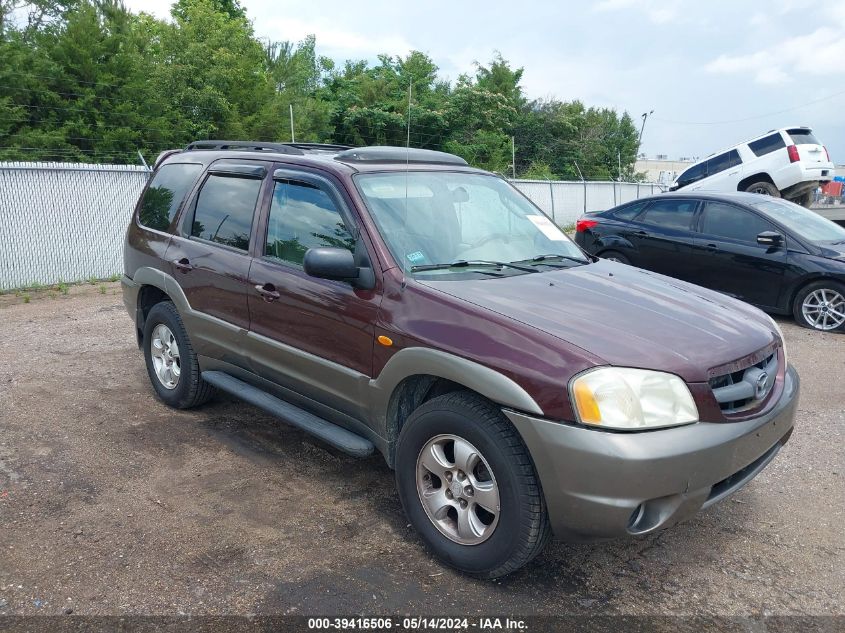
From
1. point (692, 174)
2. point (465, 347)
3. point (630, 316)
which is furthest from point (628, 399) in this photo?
point (692, 174)

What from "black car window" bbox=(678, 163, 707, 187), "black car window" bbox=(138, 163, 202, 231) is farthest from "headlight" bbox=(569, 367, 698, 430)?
"black car window" bbox=(678, 163, 707, 187)

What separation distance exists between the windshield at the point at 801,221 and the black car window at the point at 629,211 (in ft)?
4.51

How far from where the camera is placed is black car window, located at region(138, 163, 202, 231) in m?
5.14

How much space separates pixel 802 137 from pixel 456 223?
15.7 meters

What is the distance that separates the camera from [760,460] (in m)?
3.29

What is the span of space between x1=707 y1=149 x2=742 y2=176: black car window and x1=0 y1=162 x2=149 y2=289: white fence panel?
43.1 feet

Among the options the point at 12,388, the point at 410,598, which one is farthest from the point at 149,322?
the point at 410,598

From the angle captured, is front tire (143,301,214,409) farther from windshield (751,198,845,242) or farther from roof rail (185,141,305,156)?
windshield (751,198,845,242)

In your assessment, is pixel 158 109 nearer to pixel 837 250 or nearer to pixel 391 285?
pixel 837 250

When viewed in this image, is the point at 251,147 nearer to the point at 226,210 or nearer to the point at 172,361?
the point at 226,210

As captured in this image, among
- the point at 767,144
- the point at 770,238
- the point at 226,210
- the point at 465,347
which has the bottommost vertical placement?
the point at 465,347

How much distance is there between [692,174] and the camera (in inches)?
723

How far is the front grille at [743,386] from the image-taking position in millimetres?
2982

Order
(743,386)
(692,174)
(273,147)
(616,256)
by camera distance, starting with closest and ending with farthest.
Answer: (743,386) < (273,147) < (616,256) < (692,174)
